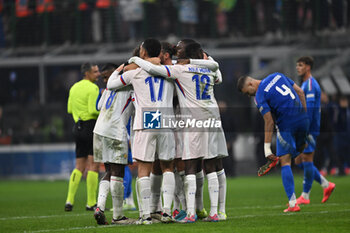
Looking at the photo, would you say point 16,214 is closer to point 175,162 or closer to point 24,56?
point 175,162

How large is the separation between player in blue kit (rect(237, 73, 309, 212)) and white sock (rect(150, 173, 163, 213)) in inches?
60.2

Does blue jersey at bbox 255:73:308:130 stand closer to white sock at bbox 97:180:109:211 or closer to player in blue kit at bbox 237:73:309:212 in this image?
player in blue kit at bbox 237:73:309:212

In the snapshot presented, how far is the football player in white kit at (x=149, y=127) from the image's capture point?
7.84 meters

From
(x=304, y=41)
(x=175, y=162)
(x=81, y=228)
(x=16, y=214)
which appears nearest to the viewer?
(x=81, y=228)

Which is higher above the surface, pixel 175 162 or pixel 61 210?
pixel 175 162

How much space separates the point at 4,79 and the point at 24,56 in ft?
3.88

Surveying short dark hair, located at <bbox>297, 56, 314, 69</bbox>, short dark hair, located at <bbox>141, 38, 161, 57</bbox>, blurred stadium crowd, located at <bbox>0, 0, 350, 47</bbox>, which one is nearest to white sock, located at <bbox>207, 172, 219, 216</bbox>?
short dark hair, located at <bbox>141, 38, 161, 57</bbox>

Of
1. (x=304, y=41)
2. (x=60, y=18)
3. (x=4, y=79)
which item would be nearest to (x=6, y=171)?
(x=4, y=79)

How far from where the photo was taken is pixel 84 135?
35.8ft

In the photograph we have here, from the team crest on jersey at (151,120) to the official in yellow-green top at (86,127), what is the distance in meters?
3.01

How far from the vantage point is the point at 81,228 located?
782 cm

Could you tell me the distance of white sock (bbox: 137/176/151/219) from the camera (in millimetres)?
7805

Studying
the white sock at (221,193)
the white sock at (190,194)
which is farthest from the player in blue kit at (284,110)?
the white sock at (190,194)

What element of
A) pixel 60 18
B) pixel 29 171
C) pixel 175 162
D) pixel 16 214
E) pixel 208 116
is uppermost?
pixel 60 18
